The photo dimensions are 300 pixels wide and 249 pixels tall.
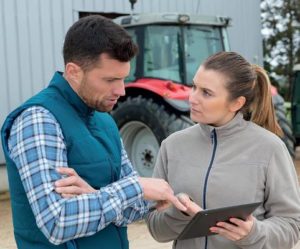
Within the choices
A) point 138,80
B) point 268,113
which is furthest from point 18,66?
point 268,113

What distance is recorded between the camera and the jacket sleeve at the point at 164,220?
2238 mm

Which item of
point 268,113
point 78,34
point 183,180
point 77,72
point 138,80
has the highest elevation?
point 78,34

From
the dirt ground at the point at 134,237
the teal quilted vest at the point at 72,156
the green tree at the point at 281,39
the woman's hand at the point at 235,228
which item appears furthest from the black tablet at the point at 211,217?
the green tree at the point at 281,39

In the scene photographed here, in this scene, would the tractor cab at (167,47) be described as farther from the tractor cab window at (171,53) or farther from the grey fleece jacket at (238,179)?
the grey fleece jacket at (238,179)

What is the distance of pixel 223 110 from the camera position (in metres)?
2.19

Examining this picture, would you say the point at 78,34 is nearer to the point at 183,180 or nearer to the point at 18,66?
the point at 183,180

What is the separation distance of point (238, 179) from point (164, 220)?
0.34 metres

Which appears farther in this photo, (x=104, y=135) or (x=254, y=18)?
(x=254, y=18)

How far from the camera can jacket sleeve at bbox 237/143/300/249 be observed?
2072 mm

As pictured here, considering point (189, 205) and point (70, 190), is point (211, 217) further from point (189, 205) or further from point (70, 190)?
point (70, 190)

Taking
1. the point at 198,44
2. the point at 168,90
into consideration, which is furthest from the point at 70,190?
the point at 198,44

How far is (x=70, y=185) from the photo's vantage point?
5.70 feet

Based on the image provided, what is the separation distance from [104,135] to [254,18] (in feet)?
34.0

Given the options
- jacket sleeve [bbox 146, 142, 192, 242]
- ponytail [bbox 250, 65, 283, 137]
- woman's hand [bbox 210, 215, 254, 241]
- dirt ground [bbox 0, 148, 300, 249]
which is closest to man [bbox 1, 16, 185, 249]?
woman's hand [bbox 210, 215, 254, 241]
